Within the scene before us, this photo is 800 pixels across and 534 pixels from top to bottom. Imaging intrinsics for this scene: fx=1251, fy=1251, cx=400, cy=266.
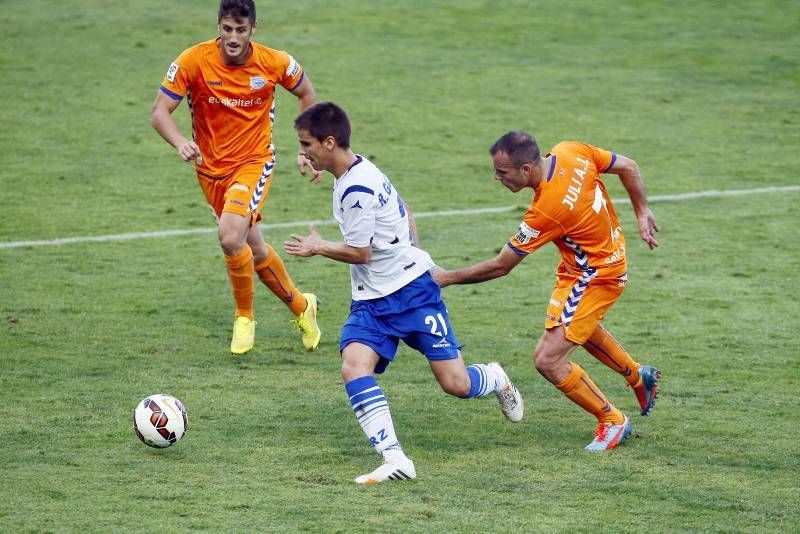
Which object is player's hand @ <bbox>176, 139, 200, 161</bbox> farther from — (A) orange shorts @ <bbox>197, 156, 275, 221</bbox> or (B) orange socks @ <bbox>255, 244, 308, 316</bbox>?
(B) orange socks @ <bbox>255, 244, 308, 316</bbox>

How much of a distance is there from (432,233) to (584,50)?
30.6 feet

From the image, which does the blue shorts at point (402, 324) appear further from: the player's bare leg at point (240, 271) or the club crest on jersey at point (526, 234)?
the player's bare leg at point (240, 271)

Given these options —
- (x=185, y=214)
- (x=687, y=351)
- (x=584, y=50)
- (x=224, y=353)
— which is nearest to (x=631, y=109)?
(x=584, y=50)

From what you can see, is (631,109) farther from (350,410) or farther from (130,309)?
(350,410)

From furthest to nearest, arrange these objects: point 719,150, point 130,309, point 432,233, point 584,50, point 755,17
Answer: point 755,17
point 584,50
point 719,150
point 432,233
point 130,309

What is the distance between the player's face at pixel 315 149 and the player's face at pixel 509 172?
38.8 inches

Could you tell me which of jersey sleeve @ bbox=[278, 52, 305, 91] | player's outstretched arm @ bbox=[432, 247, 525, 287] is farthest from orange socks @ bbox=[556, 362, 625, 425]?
jersey sleeve @ bbox=[278, 52, 305, 91]

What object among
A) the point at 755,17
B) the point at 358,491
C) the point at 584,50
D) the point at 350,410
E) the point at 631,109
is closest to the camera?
the point at 358,491

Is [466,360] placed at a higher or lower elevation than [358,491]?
lower

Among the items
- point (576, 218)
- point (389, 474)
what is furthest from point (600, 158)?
point (389, 474)

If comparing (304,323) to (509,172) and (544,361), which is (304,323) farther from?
(509,172)

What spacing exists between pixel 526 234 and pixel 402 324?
901 millimetres

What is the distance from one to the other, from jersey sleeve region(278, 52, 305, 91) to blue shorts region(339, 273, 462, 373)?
3003mm

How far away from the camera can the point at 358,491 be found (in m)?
6.45
